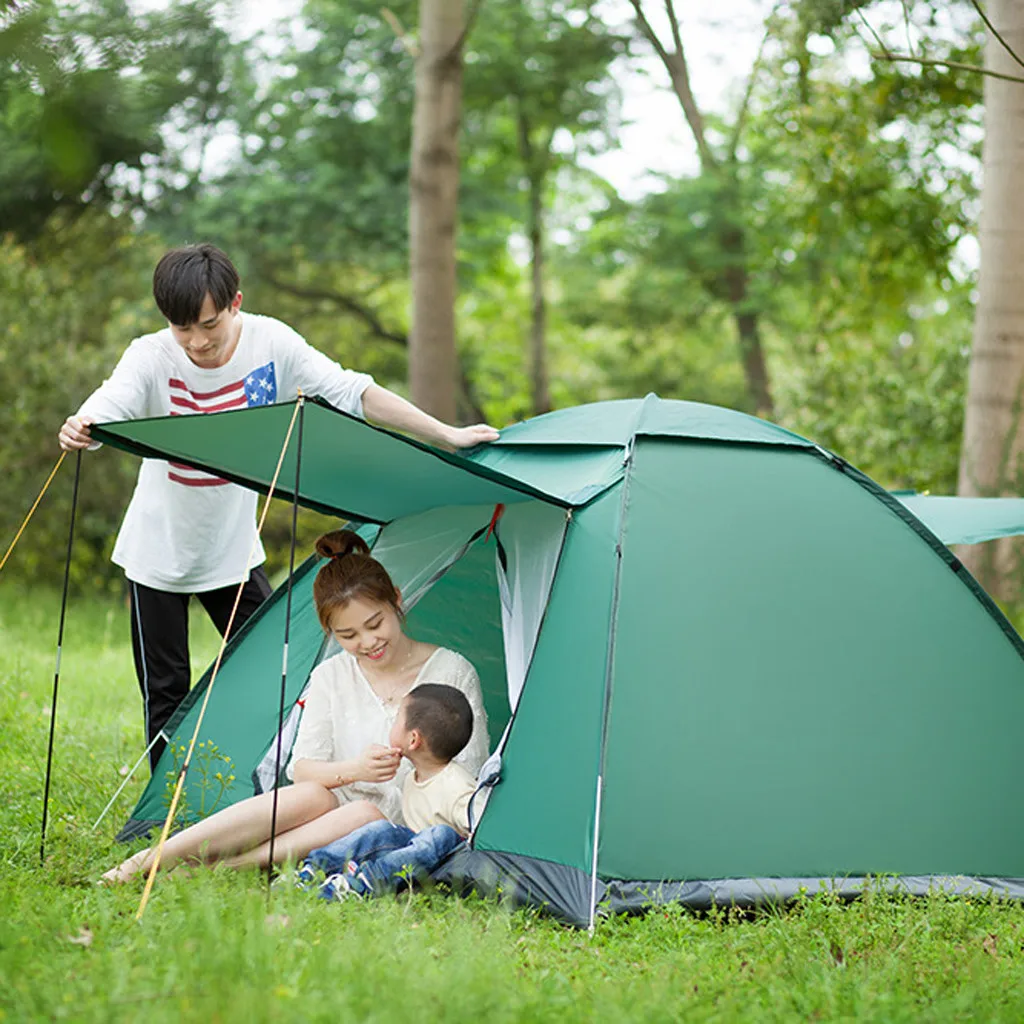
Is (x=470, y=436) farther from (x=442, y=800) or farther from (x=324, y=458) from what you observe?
(x=442, y=800)

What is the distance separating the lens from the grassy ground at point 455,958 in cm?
224

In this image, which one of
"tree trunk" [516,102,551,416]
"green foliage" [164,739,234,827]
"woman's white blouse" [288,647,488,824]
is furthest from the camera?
"tree trunk" [516,102,551,416]

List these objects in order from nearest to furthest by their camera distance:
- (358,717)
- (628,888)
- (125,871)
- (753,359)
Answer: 1. (628,888)
2. (125,871)
3. (358,717)
4. (753,359)

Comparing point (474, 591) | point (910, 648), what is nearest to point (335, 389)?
point (474, 591)

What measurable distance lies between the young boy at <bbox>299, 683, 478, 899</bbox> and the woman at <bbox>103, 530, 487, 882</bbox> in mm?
63

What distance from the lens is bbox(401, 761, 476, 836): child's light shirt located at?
3.39 m

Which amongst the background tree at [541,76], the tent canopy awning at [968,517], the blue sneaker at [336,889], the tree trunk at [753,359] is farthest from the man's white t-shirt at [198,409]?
the tree trunk at [753,359]

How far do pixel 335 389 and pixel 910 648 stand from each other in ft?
5.64

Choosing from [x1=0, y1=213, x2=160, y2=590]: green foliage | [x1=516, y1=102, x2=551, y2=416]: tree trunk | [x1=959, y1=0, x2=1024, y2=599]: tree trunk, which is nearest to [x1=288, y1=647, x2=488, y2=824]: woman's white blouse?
[x1=959, y1=0, x2=1024, y2=599]: tree trunk

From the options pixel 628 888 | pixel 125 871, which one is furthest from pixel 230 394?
pixel 628 888

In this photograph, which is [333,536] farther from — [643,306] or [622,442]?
[643,306]

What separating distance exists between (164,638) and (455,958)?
67.3 inches

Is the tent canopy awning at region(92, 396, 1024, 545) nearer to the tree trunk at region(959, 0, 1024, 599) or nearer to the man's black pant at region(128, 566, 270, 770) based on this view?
the man's black pant at region(128, 566, 270, 770)

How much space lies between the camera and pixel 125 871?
10.5 ft
